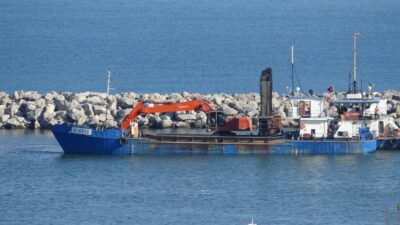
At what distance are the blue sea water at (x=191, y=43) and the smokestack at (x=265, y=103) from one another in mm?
35001

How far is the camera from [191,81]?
10944 cm

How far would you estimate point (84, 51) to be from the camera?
132875 mm

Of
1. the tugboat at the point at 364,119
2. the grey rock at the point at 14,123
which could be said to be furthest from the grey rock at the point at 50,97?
the tugboat at the point at 364,119

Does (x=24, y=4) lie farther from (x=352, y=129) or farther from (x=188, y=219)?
(x=188, y=219)

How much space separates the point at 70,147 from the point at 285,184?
10369 mm

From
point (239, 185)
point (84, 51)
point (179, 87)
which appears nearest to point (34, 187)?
point (239, 185)

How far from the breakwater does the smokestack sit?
15.4 feet

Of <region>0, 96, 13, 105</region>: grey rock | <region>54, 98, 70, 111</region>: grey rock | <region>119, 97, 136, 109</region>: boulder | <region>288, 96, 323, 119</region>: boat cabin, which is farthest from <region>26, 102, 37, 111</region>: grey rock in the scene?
<region>288, 96, 323, 119</region>: boat cabin

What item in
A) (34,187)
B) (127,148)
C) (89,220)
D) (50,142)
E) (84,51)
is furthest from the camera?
(84,51)

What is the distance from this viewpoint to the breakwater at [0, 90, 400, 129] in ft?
242

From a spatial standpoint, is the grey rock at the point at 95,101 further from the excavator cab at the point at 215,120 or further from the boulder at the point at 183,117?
the excavator cab at the point at 215,120

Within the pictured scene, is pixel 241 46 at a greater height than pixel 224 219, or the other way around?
pixel 241 46

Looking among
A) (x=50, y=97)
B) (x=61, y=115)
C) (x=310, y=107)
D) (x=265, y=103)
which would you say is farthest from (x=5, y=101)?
(x=310, y=107)

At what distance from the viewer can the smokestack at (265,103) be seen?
6619 cm
